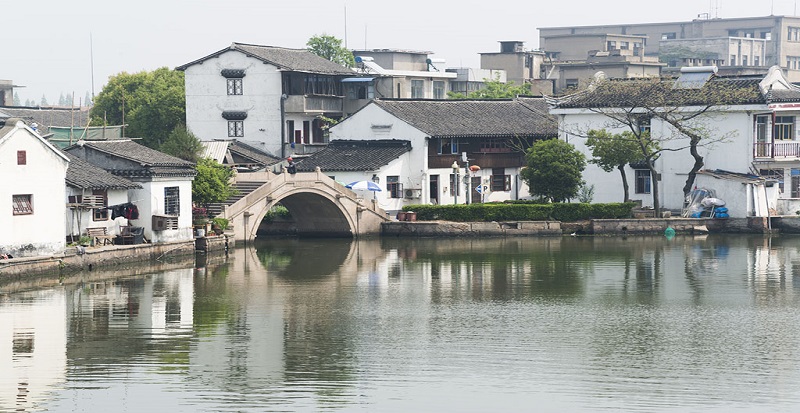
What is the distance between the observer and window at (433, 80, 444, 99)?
299 feet

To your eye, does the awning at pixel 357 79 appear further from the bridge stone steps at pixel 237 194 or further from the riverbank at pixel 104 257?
the riverbank at pixel 104 257

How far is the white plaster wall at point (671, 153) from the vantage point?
65.4 m

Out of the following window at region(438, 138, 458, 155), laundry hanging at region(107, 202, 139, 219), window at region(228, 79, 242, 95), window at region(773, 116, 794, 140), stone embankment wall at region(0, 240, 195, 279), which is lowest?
stone embankment wall at region(0, 240, 195, 279)

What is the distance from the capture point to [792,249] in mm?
57344

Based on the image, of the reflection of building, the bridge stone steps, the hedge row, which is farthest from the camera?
the hedge row

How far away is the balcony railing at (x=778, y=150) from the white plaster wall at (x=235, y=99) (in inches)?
1062

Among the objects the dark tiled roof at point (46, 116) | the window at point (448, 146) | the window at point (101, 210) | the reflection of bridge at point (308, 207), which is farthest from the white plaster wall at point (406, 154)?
the window at point (101, 210)

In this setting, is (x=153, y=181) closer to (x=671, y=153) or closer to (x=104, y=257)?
(x=104, y=257)

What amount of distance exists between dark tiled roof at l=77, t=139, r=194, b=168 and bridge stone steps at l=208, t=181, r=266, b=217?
3.74 m

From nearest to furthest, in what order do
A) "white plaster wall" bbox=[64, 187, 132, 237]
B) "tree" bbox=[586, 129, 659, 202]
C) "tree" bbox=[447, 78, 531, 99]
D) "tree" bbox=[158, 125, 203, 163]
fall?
"white plaster wall" bbox=[64, 187, 132, 237]
"tree" bbox=[158, 125, 203, 163]
"tree" bbox=[586, 129, 659, 202]
"tree" bbox=[447, 78, 531, 99]

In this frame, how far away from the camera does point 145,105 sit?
78.1 meters

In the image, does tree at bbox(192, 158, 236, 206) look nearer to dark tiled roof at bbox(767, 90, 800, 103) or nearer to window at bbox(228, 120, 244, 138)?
window at bbox(228, 120, 244, 138)

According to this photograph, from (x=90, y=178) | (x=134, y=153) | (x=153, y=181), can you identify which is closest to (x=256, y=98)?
(x=134, y=153)

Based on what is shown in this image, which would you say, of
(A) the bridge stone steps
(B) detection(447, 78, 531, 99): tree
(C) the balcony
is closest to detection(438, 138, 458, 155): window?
(C) the balcony
